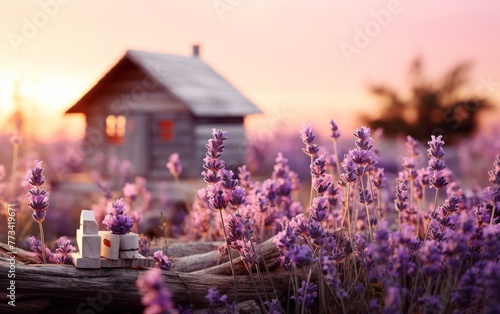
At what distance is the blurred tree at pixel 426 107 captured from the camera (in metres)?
19.9

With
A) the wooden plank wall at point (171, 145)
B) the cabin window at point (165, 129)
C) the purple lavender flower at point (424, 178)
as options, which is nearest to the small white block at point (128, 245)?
the purple lavender flower at point (424, 178)

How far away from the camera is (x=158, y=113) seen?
42.3 ft

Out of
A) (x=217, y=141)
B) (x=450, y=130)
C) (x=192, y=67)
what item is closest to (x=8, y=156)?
(x=192, y=67)

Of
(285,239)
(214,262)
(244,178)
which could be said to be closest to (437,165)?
(285,239)

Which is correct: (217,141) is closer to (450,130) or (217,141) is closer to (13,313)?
(13,313)

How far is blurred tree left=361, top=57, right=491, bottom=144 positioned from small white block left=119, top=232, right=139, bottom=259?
55.4 ft

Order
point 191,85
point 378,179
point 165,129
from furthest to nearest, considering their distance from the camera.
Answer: point 165,129 < point 191,85 < point 378,179

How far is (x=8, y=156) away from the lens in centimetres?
1313

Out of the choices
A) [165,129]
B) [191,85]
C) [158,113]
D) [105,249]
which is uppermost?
[191,85]

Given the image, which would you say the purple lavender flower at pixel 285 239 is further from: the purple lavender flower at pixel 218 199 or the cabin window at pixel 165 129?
the cabin window at pixel 165 129

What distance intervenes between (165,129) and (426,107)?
1023 cm

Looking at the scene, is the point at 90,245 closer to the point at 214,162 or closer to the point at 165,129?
the point at 214,162

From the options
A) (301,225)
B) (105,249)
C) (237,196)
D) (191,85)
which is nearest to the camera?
(301,225)

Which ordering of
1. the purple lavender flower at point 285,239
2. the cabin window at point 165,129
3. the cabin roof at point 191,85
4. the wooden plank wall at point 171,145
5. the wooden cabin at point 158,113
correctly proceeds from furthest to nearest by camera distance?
the cabin window at point 165,129
the wooden plank wall at point 171,145
the wooden cabin at point 158,113
the cabin roof at point 191,85
the purple lavender flower at point 285,239
